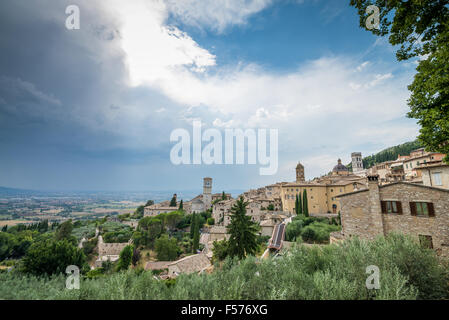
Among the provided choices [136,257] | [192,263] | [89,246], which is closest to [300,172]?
[192,263]

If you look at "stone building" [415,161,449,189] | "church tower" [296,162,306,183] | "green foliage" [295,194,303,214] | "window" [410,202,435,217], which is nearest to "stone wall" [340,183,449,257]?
"window" [410,202,435,217]

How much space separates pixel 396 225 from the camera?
1343 centimetres

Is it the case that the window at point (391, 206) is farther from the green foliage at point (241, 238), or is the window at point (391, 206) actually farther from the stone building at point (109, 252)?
the stone building at point (109, 252)

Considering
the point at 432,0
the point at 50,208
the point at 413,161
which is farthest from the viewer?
the point at 413,161

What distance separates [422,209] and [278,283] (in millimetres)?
14972

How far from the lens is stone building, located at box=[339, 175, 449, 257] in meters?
11.6

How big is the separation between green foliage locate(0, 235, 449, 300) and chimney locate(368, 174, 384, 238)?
957 centimetres

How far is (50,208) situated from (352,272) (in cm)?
4335

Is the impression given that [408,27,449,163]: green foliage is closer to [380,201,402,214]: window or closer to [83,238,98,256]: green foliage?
[380,201,402,214]: window

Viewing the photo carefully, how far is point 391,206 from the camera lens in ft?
45.4
